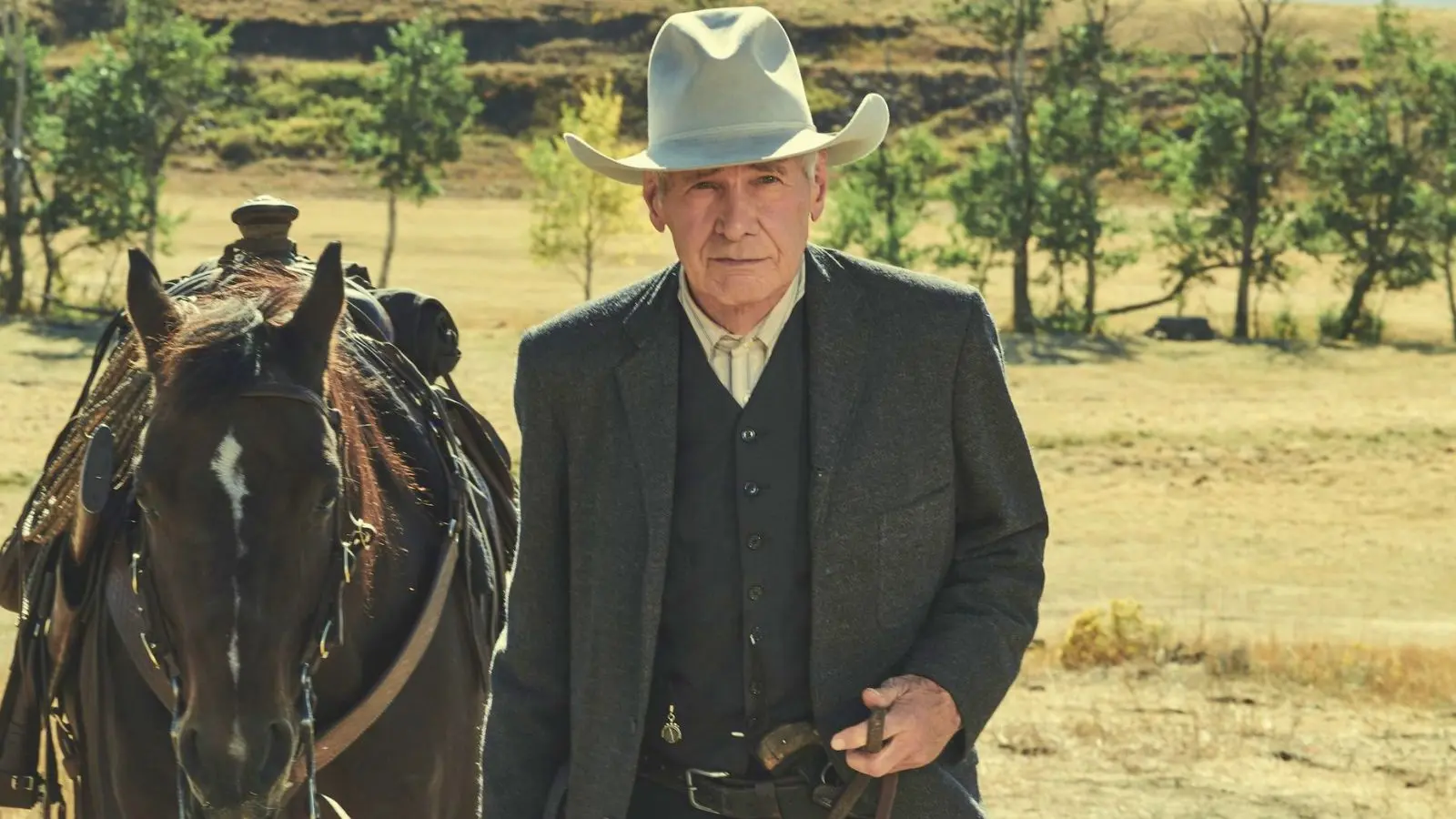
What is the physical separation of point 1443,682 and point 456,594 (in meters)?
8.07

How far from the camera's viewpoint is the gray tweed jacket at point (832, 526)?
10.3ft

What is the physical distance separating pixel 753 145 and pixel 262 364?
154 centimetres

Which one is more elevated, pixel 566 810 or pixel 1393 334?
pixel 566 810

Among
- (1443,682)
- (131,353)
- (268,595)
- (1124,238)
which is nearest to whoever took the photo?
(268,595)

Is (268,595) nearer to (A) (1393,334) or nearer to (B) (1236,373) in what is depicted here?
(B) (1236,373)

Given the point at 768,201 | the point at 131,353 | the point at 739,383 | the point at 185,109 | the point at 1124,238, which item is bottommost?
the point at 1124,238

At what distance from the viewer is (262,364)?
14.0ft

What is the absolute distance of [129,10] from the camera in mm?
51031

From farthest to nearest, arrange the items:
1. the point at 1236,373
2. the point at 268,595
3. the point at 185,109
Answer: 1. the point at 185,109
2. the point at 1236,373
3. the point at 268,595

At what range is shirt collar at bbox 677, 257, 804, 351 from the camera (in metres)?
3.24

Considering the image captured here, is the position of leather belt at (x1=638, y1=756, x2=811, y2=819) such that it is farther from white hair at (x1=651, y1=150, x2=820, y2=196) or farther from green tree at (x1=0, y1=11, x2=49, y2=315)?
green tree at (x1=0, y1=11, x2=49, y2=315)

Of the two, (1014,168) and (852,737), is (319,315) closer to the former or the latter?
(852,737)

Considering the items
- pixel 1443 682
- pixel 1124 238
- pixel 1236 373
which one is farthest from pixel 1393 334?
pixel 1443 682

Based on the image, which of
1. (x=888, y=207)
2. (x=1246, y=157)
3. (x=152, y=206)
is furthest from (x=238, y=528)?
(x=1246, y=157)
